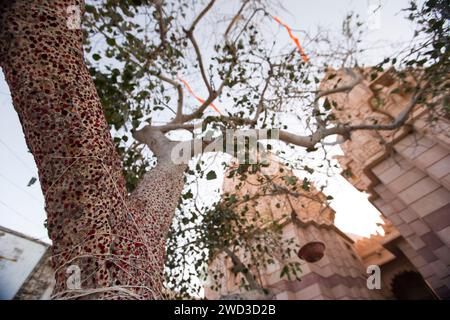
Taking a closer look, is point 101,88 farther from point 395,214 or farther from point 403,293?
point 403,293

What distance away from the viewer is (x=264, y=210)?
11.8 m

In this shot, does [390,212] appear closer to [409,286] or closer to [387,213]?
[387,213]

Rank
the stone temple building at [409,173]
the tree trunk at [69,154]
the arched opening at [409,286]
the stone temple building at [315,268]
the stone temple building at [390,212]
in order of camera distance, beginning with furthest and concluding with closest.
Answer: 1. the arched opening at [409,286]
2. the stone temple building at [315,268]
3. the stone temple building at [390,212]
4. the stone temple building at [409,173]
5. the tree trunk at [69,154]

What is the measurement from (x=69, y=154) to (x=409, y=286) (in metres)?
14.7

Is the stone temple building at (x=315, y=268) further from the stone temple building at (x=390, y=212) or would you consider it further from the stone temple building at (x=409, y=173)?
the stone temple building at (x=409, y=173)

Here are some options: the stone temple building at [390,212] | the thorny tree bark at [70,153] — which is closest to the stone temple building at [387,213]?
the stone temple building at [390,212]

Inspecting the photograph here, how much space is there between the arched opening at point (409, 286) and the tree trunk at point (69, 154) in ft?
43.8

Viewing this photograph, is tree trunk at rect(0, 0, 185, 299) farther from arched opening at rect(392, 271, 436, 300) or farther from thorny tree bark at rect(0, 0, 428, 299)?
arched opening at rect(392, 271, 436, 300)

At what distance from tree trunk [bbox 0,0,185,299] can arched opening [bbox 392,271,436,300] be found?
526 inches

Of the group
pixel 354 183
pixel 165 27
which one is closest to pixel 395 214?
pixel 354 183

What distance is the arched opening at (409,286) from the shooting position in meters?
10.9

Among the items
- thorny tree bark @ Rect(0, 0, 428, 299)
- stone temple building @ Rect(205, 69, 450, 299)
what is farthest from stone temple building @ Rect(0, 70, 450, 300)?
thorny tree bark @ Rect(0, 0, 428, 299)

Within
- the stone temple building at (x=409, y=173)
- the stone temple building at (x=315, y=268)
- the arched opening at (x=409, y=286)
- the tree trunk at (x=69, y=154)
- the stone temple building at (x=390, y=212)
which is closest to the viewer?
the tree trunk at (x=69, y=154)
